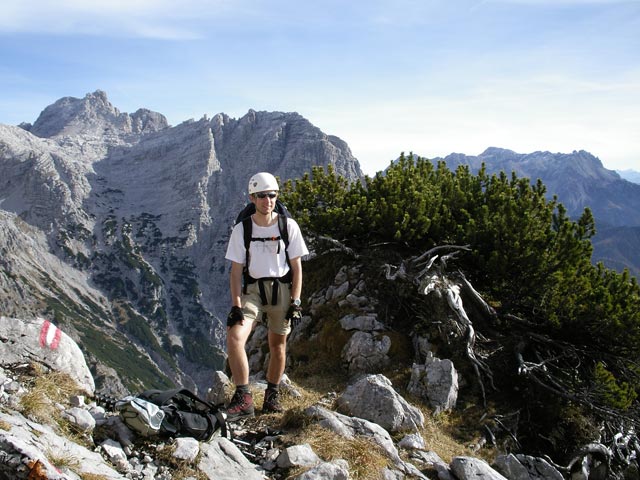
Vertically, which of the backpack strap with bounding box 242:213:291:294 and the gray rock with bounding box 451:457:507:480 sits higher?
the backpack strap with bounding box 242:213:291:294

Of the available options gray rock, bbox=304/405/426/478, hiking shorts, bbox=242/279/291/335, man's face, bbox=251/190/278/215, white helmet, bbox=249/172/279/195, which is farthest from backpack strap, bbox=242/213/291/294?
gray rock, bbox=304/405/426/478

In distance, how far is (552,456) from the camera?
11.7m

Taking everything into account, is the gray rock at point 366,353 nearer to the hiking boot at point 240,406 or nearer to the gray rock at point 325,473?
the hiking boot at point 240,406

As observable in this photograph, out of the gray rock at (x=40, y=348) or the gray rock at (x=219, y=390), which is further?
the gray rock at (x=219, y=390)

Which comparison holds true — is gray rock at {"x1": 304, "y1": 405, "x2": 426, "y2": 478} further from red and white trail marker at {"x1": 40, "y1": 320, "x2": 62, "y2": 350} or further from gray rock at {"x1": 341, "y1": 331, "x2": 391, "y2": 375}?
gray rock at {"x1": 341, "y1": 331, "x2": 391, "y2": 375}

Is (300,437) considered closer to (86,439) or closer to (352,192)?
(86,439)

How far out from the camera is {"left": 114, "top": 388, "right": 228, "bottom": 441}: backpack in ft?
20.4

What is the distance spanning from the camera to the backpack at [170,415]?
6.21m

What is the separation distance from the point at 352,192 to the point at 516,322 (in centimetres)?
767

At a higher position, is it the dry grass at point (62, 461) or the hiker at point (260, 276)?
the hiker at point (260, 276)

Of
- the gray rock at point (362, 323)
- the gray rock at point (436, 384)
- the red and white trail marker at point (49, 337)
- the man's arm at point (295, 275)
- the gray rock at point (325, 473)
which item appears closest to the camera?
the gray rock at point (325, 473)

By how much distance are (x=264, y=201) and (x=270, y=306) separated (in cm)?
188

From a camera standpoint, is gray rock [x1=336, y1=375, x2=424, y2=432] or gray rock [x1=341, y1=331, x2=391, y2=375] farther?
gray rock [x1=341, y1=331, x2=391, y2=375]

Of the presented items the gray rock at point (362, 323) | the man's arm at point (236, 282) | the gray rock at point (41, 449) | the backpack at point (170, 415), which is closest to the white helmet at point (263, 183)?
the man's arm at point (236, 282)
